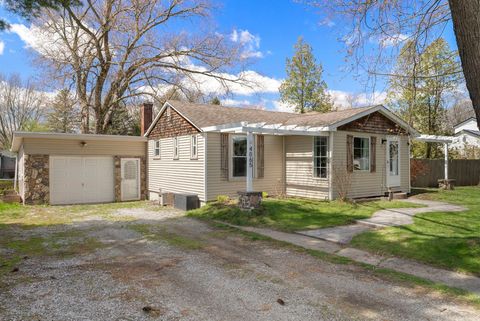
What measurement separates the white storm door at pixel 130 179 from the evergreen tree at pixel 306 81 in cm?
1885

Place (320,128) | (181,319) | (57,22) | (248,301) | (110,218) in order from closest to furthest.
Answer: (181,319)
(248,301)
(110,218)
(320,128)
(57,22)

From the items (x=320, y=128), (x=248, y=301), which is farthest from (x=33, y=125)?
(x=248, y=301)

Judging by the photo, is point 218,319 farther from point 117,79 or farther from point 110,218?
point 117,79

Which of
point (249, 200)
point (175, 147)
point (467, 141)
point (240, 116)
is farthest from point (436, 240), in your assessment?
point (467, 141)

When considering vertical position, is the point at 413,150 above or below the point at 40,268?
above

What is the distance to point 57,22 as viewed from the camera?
23719 mm

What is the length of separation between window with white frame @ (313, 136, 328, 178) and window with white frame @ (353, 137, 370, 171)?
1381mm

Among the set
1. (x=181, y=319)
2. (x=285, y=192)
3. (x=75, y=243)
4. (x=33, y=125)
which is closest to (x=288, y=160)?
(x=285, y=192)

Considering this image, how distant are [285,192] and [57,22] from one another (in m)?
18.9

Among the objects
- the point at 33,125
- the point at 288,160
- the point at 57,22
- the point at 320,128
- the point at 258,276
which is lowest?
the point at 258,276

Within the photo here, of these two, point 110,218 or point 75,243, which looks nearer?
point 75,243

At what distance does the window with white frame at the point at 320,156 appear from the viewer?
1348 centimetres

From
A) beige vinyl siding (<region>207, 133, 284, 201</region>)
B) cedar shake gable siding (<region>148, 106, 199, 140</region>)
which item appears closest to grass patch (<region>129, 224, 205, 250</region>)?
beige vinyl siding (<region>207, 133, 284, 201</region>)

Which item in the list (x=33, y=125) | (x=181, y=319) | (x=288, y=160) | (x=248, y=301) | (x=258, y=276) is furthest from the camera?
(x=33, y=125)
